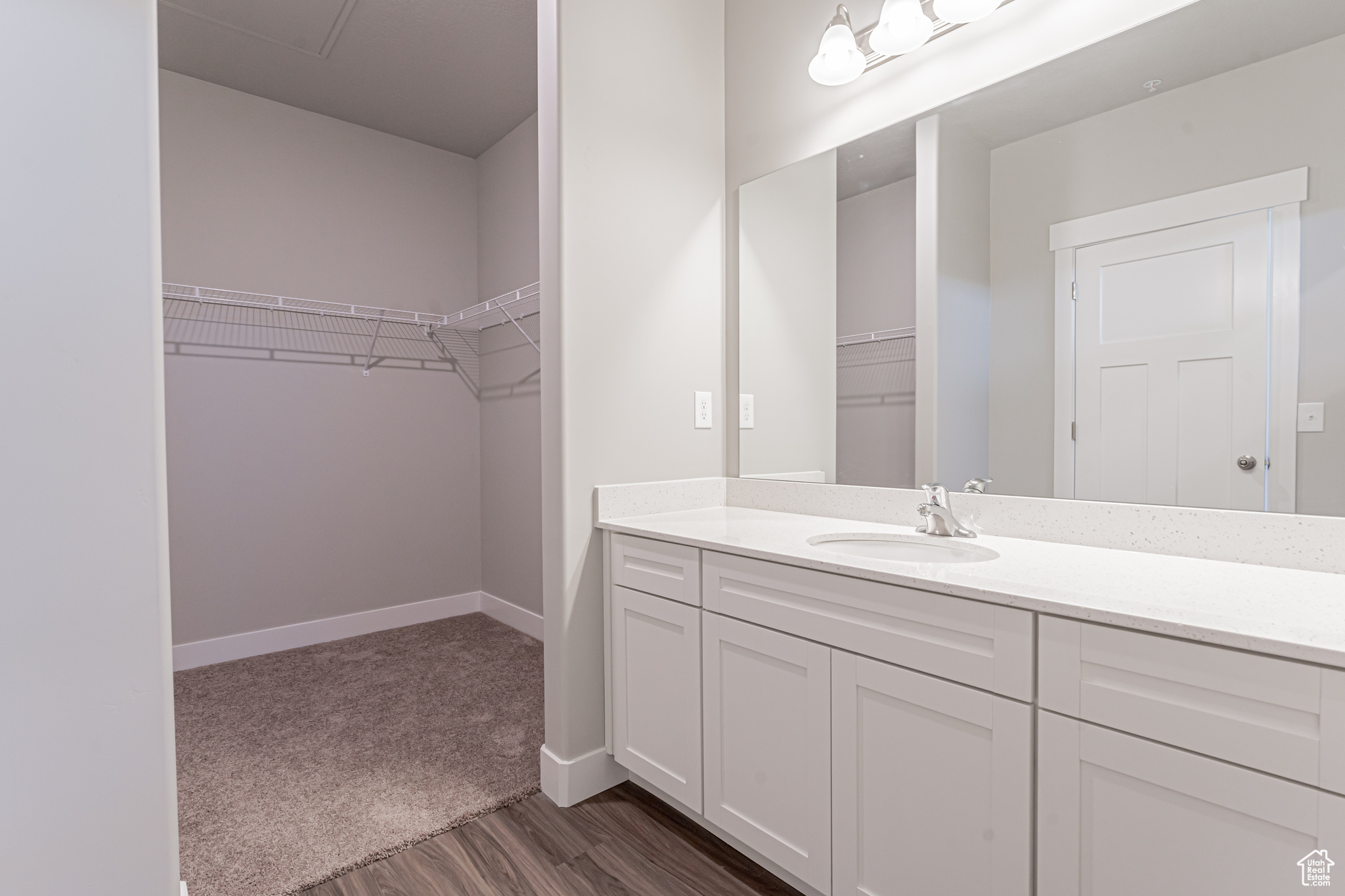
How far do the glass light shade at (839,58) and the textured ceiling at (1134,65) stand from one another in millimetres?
178

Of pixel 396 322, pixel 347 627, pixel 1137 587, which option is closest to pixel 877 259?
pixel 1137 587

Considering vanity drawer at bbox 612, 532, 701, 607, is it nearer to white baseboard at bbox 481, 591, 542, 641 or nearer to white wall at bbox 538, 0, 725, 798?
white wall at bbox 538, 0, 725, 798

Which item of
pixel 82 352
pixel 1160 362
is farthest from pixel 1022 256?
pixel 82 352

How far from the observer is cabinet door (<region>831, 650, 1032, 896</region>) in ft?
3.35

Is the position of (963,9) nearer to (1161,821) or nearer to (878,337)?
(878,337)

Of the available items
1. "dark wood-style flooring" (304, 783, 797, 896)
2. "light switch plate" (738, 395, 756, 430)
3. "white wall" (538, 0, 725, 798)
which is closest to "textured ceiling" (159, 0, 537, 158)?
"white wall" (538, 0, 725, 798)

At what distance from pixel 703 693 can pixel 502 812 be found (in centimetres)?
73

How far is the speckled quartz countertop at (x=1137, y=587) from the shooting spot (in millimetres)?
820

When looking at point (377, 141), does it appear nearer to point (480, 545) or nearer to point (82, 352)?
point (480, 545)

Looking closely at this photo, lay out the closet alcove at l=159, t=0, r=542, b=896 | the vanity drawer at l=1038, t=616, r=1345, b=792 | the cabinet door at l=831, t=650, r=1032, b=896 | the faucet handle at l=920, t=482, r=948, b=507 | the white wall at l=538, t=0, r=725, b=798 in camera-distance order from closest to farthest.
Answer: the vanity drawer at l=1038, t=616, r=1345, b=792 < the cabinet door at l=831, t=650, r=1032, b=896 < the faucet handle at l=920, t=482, r=948, b=507 < the white wall at l=538, t=0, r=725, b=798 < the closet alcove at l=159, t=0, r=542, b=896

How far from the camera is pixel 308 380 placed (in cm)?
320

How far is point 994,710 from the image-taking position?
1.04m

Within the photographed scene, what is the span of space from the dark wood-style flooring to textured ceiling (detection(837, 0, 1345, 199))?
187 centimetres

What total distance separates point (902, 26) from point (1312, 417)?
1.24 meters
